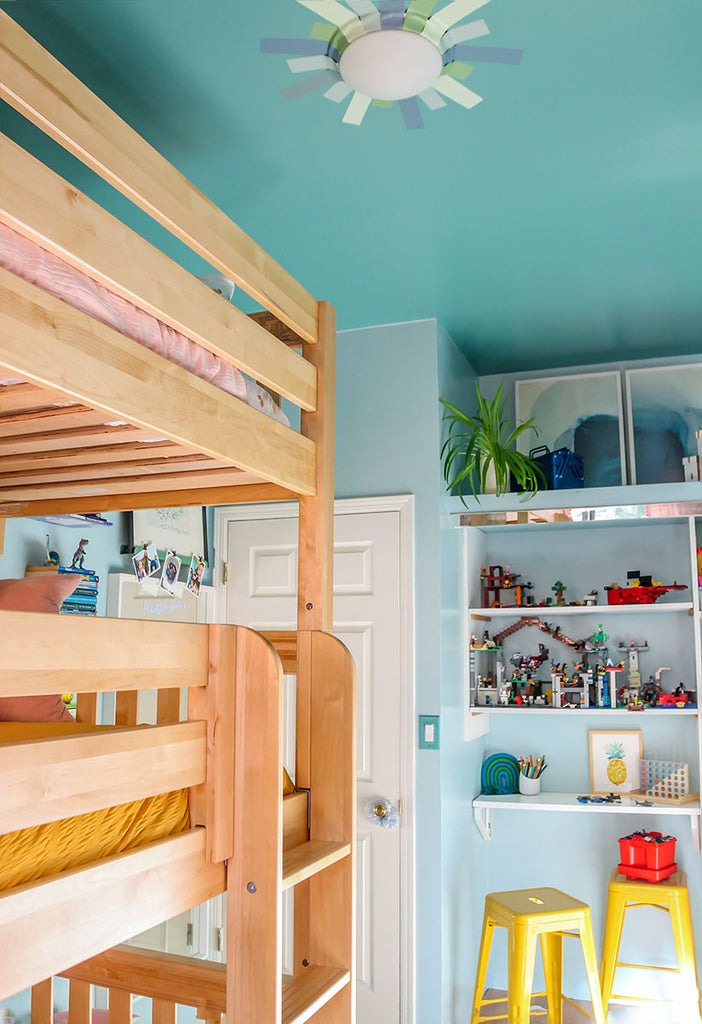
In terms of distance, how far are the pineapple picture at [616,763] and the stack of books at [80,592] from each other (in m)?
2.17

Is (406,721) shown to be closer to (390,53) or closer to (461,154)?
(461,154)

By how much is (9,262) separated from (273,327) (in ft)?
3.49

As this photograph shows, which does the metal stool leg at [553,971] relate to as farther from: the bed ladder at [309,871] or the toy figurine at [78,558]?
the toy figurine at [78,558]

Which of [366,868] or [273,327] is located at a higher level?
[273,327]

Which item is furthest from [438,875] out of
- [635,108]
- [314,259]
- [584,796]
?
[635,108]

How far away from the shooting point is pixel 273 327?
2135 mm

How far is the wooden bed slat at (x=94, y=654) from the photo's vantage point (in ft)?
3.48

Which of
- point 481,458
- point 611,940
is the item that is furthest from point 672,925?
point 481,458

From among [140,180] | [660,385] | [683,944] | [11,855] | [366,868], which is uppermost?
[660,385]

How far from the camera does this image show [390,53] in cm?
169

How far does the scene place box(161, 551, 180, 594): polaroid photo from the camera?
3.33 m

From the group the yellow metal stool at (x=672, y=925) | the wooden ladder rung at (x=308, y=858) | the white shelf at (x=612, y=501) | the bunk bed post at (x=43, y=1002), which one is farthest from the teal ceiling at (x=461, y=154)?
the yellow metal stool at (x=672, y=925)

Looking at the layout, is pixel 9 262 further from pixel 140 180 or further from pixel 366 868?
pixel 366 868

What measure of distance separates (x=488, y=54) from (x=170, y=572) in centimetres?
227
